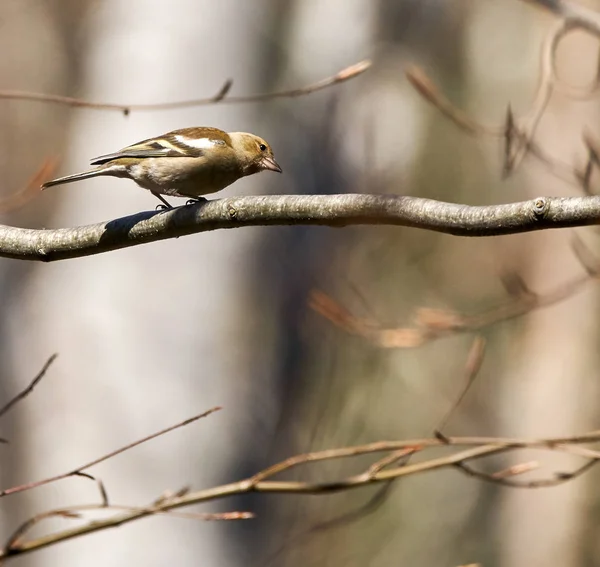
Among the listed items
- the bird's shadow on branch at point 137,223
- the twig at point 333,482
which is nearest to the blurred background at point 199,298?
the twig at point 333,482

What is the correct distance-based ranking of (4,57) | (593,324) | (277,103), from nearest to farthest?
1. (277,103)
2. (4,57)
3. (593,324)

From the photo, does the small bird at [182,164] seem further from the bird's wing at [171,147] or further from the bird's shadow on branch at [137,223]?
the bird's shadow on branch at [137,223]

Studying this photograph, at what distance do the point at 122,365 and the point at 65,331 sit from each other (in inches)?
12.9

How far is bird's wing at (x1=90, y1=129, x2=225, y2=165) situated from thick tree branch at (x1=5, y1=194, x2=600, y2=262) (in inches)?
31.7

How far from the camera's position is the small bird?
2920 millimetres

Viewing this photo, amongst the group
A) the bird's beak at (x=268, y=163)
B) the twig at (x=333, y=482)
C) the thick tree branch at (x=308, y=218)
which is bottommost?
the twig at (x=333, y=482)

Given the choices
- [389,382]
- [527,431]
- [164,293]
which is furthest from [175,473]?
[389,382]

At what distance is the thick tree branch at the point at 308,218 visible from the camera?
1.71 metres

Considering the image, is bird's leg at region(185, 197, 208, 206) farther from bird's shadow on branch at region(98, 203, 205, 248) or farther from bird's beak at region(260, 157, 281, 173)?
bird's beak at region(260, 157, 281, 173)

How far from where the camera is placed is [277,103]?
4.77m

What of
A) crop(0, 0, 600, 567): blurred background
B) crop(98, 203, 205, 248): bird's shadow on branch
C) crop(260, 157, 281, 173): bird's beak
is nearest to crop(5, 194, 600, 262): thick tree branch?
crop(98, 203, 205, 248): bird's shadow on branch

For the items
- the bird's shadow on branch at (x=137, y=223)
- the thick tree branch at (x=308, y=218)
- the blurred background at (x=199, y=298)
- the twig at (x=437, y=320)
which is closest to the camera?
the thick tree branch at (x=308, y=218)

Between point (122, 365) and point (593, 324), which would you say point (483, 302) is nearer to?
point (593, 324)

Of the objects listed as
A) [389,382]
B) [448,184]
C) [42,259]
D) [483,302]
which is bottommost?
[389,382]
